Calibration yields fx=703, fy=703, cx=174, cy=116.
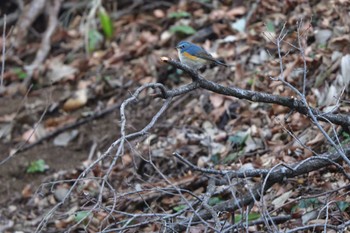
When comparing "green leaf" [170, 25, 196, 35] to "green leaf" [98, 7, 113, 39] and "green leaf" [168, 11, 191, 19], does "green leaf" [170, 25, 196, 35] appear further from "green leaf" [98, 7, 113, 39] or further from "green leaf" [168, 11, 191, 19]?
"green leaf" [98, 7, 113, 39]

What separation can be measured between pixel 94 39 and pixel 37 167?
7.60ft

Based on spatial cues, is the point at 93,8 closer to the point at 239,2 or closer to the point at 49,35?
the point at 49,35

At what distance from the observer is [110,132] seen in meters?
7.73

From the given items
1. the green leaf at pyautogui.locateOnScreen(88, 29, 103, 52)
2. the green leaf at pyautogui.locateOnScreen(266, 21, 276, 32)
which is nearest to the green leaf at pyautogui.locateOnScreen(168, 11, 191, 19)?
the green leaf at pyautogui.locateOnScreen(88, 29, 103, 52)

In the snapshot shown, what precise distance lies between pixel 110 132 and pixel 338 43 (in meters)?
2.62

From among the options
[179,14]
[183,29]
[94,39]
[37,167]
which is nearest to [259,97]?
[37,167]

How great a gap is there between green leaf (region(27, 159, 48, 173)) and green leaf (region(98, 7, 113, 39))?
2.35 m

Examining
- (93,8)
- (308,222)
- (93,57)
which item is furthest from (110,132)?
(308,222)

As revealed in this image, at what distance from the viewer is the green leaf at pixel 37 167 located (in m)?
7.49

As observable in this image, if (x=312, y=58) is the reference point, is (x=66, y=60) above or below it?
below

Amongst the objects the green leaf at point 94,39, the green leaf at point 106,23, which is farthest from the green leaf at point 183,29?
the green leaf at point 94,39

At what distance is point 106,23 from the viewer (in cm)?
923

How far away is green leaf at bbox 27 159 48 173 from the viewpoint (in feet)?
24.6

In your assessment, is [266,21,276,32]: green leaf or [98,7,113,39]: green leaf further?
[98,7,113,39]: green leaf
